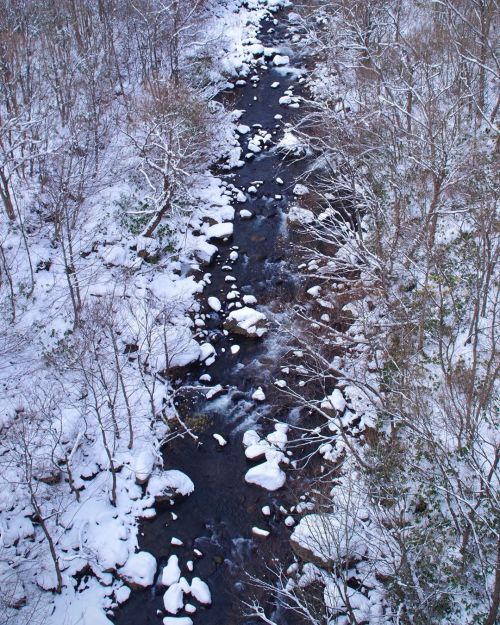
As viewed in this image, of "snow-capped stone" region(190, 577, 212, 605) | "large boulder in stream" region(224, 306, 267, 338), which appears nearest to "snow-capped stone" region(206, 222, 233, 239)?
"large boulder in stream" region(224, 306, 267, 338)

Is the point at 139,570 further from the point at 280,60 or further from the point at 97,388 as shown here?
the point at 280,60

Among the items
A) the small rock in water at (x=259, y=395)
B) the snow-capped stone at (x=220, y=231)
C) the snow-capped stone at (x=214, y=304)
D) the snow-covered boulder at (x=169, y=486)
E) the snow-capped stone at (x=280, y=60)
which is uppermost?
the snow-capped stone at (x=280, y=60)

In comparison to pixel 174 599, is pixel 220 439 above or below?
above

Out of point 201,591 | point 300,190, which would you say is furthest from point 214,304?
point 201,591

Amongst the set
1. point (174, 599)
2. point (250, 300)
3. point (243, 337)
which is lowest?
point (174, 599)

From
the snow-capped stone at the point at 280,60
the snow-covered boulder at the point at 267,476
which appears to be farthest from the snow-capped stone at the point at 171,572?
the snow-capped stone at the point at 280,60

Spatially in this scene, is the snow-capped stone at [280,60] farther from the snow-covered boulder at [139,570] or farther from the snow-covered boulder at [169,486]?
the snow-covered boulder at [139,570]

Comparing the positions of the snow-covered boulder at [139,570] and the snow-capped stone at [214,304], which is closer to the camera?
the snow-covered boulder at [139,570]

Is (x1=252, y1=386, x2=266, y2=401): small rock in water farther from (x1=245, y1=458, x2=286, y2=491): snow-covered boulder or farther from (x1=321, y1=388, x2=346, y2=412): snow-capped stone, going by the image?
(x1=245, y1=458, x2=286, y2=491): snow-covered boulder

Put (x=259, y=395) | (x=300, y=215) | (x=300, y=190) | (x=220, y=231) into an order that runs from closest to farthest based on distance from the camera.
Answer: (x=259, y=395), (x=220, y=231), (x=300, y=215), (x=300, y=190)

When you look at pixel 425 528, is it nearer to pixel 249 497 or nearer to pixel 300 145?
pixel 249 497
